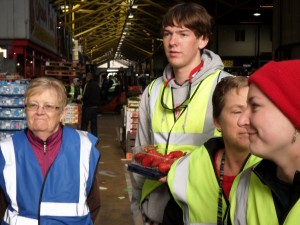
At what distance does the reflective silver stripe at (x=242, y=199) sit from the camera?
170 cm

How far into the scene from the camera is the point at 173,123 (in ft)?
8.81

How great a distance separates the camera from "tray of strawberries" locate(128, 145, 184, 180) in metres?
2.45

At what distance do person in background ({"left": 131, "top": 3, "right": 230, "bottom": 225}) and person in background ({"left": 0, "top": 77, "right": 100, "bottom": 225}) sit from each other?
334 mm

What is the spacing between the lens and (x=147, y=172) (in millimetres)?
2525

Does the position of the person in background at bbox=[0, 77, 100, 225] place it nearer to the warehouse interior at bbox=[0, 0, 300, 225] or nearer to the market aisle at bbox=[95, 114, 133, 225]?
the warehouse interior at bbox=[0, 0, 300, 225]

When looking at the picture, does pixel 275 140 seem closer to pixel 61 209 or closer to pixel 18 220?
pixel 61 209

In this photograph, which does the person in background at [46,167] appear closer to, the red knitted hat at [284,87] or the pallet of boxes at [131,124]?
the red knitted hat at [284,87]

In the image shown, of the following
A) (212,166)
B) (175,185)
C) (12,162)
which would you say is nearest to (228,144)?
(212,166)

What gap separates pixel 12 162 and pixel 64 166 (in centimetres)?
26

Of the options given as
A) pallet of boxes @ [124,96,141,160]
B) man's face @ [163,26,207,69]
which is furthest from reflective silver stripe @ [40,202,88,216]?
pallet of boxes @ [124,96,141,160]

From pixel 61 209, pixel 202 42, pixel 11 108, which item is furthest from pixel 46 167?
pixel 11 108

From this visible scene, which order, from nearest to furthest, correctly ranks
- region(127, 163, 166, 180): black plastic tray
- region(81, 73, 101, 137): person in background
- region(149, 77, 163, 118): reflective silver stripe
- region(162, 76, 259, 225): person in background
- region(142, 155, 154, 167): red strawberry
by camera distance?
region(162, 76, 259, 225): person in background, region(127, 163, 166, 180): black plastic tray, region(142, 155, 154, 167): red strawberry, region(149, 77, 163, 118): reflective silver stripe, region(81, 73, 101, 137): person in background

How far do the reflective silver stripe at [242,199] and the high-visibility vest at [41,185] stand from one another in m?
1.20

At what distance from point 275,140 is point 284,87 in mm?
154
